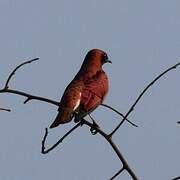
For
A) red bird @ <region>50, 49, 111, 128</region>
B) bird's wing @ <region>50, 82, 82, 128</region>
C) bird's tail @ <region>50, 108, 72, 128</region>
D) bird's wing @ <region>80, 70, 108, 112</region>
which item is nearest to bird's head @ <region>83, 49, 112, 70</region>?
red bird @ <region>50, 49, 111, 128</region>

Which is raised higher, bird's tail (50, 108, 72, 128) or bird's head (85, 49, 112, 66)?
bird's head (85, 49, 112, 66)

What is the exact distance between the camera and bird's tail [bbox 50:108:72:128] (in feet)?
28.8

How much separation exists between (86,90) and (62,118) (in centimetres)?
142

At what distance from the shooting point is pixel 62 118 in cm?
883

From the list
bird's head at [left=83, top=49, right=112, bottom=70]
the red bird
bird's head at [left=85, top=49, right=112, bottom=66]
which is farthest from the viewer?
bird's head at [left=85, top=49, right=112, bottom=66]

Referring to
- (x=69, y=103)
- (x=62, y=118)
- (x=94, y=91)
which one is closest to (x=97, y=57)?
(x=94, y=91)

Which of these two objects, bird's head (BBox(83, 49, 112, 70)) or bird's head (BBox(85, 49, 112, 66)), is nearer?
bird's head (BBox(83, 49, 112, 70))

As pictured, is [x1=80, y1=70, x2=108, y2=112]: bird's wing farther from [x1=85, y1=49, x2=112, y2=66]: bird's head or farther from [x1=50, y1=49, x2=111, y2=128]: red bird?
[x1=85, y1=49, x2=112, y2=66]: bird's head

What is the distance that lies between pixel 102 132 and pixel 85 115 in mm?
3559

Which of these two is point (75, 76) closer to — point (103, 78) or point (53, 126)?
point (103, 78)

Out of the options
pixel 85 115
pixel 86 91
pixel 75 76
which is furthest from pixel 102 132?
pixel 75 76

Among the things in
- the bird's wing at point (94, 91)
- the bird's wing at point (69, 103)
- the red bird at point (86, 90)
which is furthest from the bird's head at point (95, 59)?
the bird's wing at point (69, 103)

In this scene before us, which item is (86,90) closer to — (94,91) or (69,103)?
(94,91)

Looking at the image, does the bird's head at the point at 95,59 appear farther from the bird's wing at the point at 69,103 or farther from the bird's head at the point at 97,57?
the bird's wing at the point at 69,103
